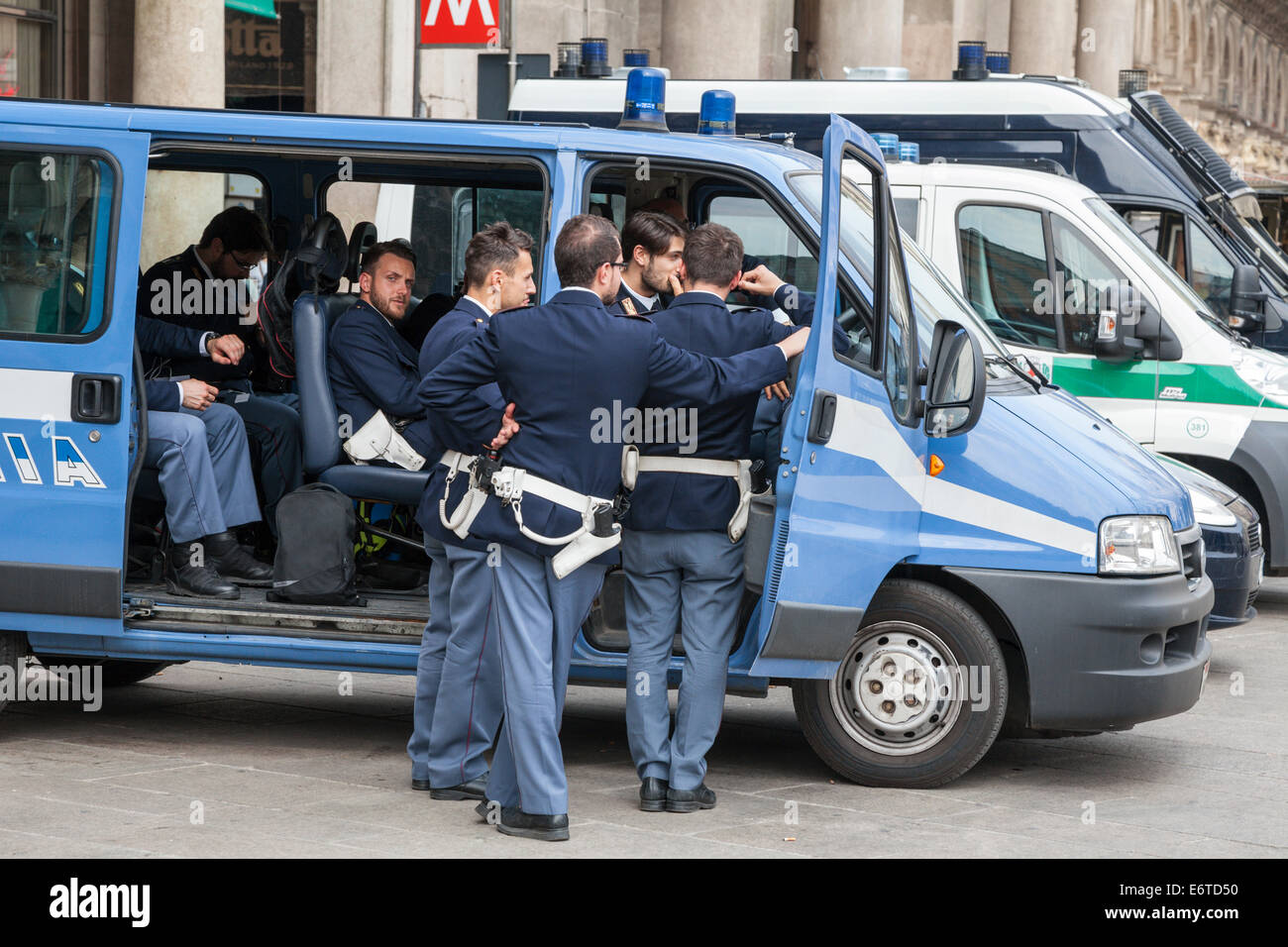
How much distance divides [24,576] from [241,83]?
1171cm

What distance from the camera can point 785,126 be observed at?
11.2 metres

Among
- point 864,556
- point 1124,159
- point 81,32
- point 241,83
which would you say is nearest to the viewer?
point 864,556

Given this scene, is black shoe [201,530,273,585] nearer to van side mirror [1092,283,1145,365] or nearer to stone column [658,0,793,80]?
van side mirror [1092,283,1145,365]

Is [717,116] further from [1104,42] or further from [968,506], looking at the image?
[1104,42]

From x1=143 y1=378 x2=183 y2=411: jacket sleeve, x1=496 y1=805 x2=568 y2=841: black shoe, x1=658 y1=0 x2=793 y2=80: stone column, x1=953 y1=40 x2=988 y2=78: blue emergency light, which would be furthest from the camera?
x1=658 y1=0 x2=793 y2=80: stone column

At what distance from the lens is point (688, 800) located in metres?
5.82

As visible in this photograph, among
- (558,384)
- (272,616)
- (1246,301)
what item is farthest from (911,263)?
(1246,301)

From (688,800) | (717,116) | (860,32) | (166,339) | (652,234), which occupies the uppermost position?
(860,32)

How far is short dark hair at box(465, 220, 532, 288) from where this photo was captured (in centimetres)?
579

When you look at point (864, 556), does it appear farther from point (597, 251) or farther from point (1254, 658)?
point (1254, 658)

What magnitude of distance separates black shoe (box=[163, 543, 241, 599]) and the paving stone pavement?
0.56m

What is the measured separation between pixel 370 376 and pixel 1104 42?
33048 mm

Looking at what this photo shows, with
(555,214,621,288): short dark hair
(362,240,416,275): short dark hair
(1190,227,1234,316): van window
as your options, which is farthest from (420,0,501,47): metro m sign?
(555,214,621,288): short dark hair
